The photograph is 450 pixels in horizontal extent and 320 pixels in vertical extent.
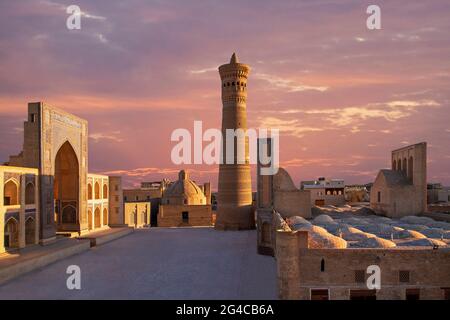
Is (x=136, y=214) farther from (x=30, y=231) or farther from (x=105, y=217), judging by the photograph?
(x=30, y=231)

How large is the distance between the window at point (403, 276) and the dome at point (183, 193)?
1392 inches

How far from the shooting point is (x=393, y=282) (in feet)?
49.8

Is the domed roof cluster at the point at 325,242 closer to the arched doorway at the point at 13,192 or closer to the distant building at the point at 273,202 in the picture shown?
the distant building at the point at 273,202

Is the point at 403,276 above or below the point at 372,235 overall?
below

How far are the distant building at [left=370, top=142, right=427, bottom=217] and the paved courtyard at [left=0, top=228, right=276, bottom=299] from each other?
10.9 metres

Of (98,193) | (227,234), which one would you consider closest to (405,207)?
(227,234)

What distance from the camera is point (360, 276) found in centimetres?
1518

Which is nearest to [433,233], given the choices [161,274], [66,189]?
[161,274]

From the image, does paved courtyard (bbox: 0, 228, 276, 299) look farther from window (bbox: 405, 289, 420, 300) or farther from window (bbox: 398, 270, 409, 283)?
window (bbox: 405, 289, 420, 300)

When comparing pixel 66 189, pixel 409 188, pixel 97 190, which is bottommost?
pixel 97 190

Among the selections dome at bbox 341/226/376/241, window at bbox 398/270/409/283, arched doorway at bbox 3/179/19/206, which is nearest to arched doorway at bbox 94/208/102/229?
arched doorway at bbox 3/179/19/206

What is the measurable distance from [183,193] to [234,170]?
13430 mm

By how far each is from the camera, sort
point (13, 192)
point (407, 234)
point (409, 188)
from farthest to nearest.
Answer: point (409, 188), point (13, 192), point (407, 234)

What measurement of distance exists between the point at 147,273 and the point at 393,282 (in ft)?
37.7
